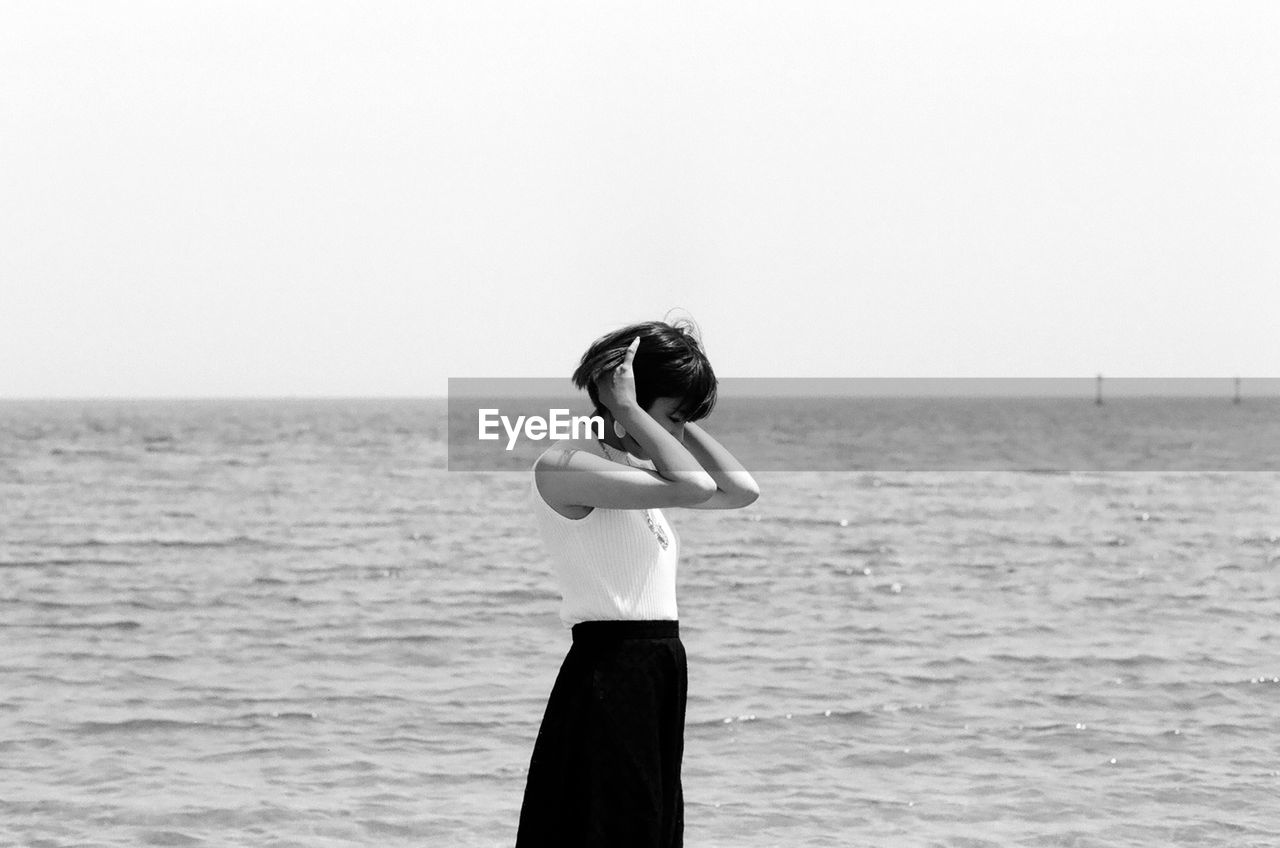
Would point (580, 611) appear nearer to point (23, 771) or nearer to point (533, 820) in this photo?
point (533, 820)

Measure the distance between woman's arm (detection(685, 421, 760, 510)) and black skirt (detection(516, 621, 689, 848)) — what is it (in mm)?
300

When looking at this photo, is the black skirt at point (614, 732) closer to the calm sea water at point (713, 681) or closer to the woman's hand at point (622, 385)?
the woman's hand at point (622, 385)

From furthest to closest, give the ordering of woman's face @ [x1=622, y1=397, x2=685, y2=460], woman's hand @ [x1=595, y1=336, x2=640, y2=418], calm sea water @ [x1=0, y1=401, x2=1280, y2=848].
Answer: calm sea water @ [x1=0, y1=401, x2=1280, y2=848]
woman's face @ [x1=622, y1=397, x2=685, y2=460]
woman's hand @ [x1=595, y1=336, x2=640, y2=418]

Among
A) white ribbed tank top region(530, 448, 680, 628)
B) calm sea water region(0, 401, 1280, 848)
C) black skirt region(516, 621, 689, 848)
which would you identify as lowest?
calm sea water region(0, 401, 1280, 848)

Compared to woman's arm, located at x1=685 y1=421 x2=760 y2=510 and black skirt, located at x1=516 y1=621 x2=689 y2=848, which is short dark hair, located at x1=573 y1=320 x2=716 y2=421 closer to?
woman's arm, located at x1=685 y1=421 x2=760 y2=510

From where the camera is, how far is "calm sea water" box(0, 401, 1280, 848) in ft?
25.0

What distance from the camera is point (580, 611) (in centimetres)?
321

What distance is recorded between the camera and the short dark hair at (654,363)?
3.07 metres

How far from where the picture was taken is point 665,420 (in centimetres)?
317

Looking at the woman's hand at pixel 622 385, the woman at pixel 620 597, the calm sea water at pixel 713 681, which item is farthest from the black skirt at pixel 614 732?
the calm sea water at pixel 713 681

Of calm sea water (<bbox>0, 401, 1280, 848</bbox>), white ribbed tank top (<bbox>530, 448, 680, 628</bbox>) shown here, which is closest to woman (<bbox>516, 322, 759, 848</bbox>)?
white ribbed tank top (<bbox>530, 448, 680, 628</bbox>)

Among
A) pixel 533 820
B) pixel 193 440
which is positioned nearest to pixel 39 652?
pixel 533 820

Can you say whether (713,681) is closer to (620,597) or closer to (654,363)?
(620,597)

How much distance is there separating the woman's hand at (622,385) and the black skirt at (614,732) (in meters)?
0.49
